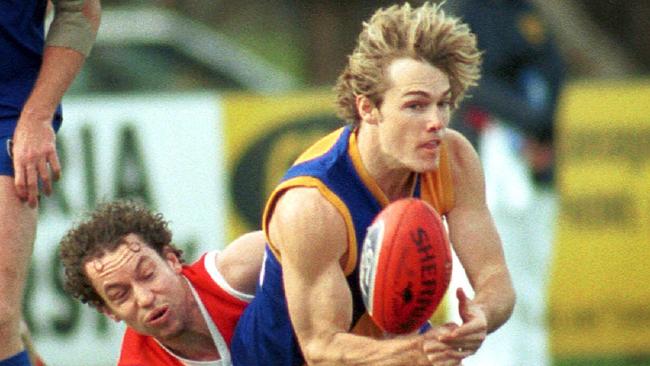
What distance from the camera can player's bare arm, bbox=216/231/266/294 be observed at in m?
5.79

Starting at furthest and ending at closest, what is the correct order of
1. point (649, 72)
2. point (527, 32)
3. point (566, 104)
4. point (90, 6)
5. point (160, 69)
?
point (649, 72) < point (160, 69) < point (566, 104) < point (527, 32) < point (90, 6)

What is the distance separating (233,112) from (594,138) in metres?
1.72

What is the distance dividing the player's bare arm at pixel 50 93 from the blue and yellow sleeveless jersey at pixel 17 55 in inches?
1.9

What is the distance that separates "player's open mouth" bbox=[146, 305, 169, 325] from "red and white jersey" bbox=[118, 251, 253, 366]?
0.60 feet

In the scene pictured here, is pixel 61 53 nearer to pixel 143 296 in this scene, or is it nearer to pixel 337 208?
pixel 143 296

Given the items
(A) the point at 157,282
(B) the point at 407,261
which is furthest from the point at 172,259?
(B) the point at 407,261

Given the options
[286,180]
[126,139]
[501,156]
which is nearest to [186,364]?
[286,180]

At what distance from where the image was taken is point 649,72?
13.9 metres

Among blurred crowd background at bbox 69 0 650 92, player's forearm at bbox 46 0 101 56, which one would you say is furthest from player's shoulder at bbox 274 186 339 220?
blurred crowd background at bbox 69 0 650 92

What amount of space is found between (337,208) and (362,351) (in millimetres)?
387

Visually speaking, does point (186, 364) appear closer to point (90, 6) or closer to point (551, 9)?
point (90, 6)

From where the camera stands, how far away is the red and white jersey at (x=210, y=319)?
5742 millimetres

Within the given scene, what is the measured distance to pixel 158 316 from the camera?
557 cm

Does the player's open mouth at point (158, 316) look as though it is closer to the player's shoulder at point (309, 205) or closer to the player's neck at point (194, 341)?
the player's neck at point (194, 341)
